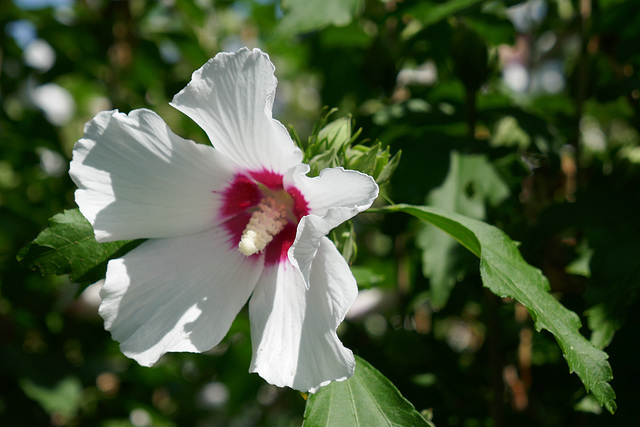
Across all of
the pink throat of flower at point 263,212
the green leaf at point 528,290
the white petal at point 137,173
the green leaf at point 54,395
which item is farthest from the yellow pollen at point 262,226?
the green leaf at point 54,395

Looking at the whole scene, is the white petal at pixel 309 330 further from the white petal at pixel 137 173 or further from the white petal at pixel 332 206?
the white petal at pixel 137 173

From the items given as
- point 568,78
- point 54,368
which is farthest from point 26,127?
point 568,78

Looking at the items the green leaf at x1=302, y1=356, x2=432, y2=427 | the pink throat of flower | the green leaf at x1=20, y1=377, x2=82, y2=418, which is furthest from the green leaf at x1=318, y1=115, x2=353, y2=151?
the green leaf at x1=20, y1=377, x2=82, y2=418

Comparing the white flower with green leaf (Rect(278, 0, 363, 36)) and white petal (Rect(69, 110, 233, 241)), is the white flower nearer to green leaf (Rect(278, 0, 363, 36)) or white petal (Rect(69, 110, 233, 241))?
white petal (Rect(69, 110, 233, 241))

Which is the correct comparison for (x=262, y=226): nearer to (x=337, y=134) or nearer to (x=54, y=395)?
(x=337, y=134)

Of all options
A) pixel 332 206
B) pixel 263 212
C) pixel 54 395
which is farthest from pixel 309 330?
pixel 54 395

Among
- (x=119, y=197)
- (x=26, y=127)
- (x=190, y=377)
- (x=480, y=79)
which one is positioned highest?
(x=119, y=197)

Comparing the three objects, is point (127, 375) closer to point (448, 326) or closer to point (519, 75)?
point (448, 326)
